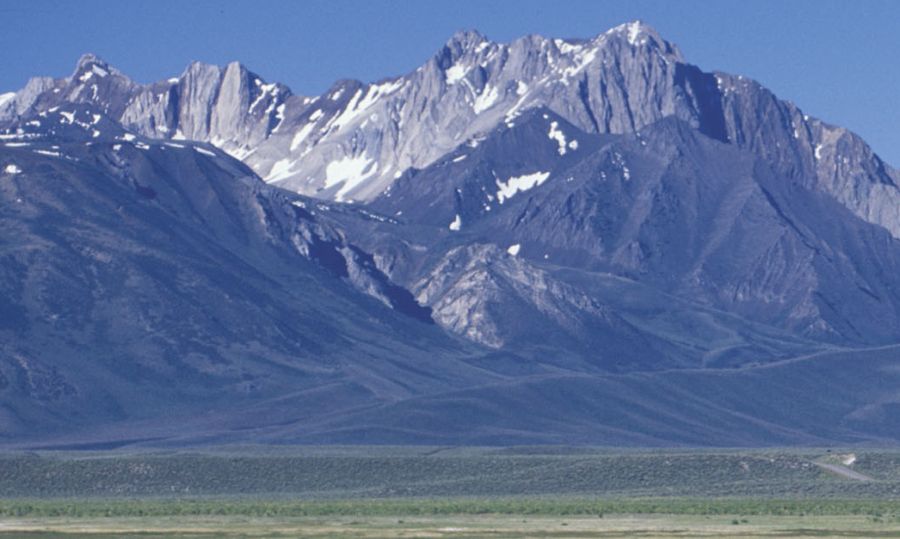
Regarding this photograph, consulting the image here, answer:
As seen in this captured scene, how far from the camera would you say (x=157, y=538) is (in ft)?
474

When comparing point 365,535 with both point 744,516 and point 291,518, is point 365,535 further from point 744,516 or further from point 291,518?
point 744,516

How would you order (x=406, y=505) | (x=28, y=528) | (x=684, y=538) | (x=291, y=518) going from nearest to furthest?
(x=684, y=538), (x=28, y=528), (x=291, y=518), (x=406, y=505)

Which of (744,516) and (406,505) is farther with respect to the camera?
(406,505)

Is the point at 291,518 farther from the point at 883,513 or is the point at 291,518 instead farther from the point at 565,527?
the point at 883,513

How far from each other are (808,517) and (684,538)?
92.2 feet

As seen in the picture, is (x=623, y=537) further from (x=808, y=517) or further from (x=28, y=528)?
(x=28, y=528)

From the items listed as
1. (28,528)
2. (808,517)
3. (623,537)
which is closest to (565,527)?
(623,537)

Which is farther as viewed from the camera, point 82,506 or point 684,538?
point 82,506

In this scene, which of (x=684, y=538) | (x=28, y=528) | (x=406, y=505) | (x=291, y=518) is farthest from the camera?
(x=406, y=505)

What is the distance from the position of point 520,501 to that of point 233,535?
4949cm

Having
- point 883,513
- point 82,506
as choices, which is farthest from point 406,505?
point 883,513

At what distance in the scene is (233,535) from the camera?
147 meters

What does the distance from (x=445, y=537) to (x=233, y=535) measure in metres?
13.6

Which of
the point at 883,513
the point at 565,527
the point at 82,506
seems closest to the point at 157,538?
the point at 565,527
